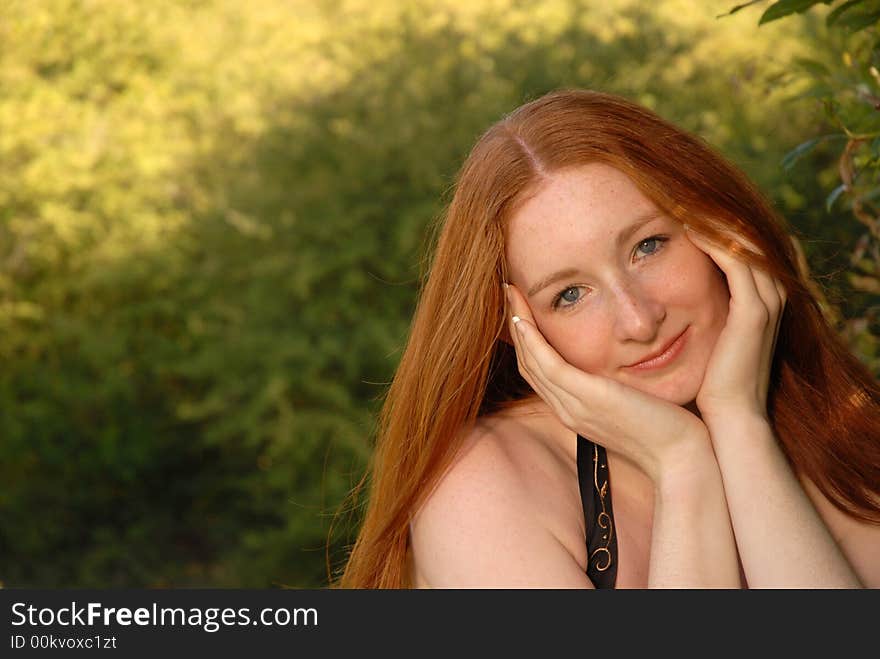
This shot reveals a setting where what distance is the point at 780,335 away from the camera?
2.94 meters

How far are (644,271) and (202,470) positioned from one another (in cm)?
710

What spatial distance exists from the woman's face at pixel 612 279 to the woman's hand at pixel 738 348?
0.03 metres

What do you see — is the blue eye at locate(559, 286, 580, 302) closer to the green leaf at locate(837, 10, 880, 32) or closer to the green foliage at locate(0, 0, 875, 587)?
the green leaf at locate(837, 10, 880, 32)

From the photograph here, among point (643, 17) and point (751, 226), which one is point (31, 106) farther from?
point (751, 226)

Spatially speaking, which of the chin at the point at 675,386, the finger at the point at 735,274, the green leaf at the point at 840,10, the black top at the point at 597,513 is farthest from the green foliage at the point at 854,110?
the black top at the point at 597,513

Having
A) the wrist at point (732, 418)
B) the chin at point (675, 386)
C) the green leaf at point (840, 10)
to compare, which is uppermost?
the green leaf at point (840, 10)

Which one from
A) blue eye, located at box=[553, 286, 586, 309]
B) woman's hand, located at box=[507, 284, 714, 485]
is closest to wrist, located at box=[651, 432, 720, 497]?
woman's hand, located at box=[507, 284, 714, 485]

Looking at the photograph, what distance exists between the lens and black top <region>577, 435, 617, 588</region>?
8.16ft

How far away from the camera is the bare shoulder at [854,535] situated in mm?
2664

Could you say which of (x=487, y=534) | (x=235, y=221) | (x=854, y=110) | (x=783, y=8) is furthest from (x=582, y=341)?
(x=235, y=221)

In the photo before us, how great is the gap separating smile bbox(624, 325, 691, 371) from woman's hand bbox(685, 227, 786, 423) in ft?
0.30

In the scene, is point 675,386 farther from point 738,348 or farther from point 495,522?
point 495,522

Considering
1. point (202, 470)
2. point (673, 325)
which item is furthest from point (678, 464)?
point (202, 470)

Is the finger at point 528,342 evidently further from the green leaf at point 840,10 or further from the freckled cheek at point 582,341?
the green leaf at point 840,10
